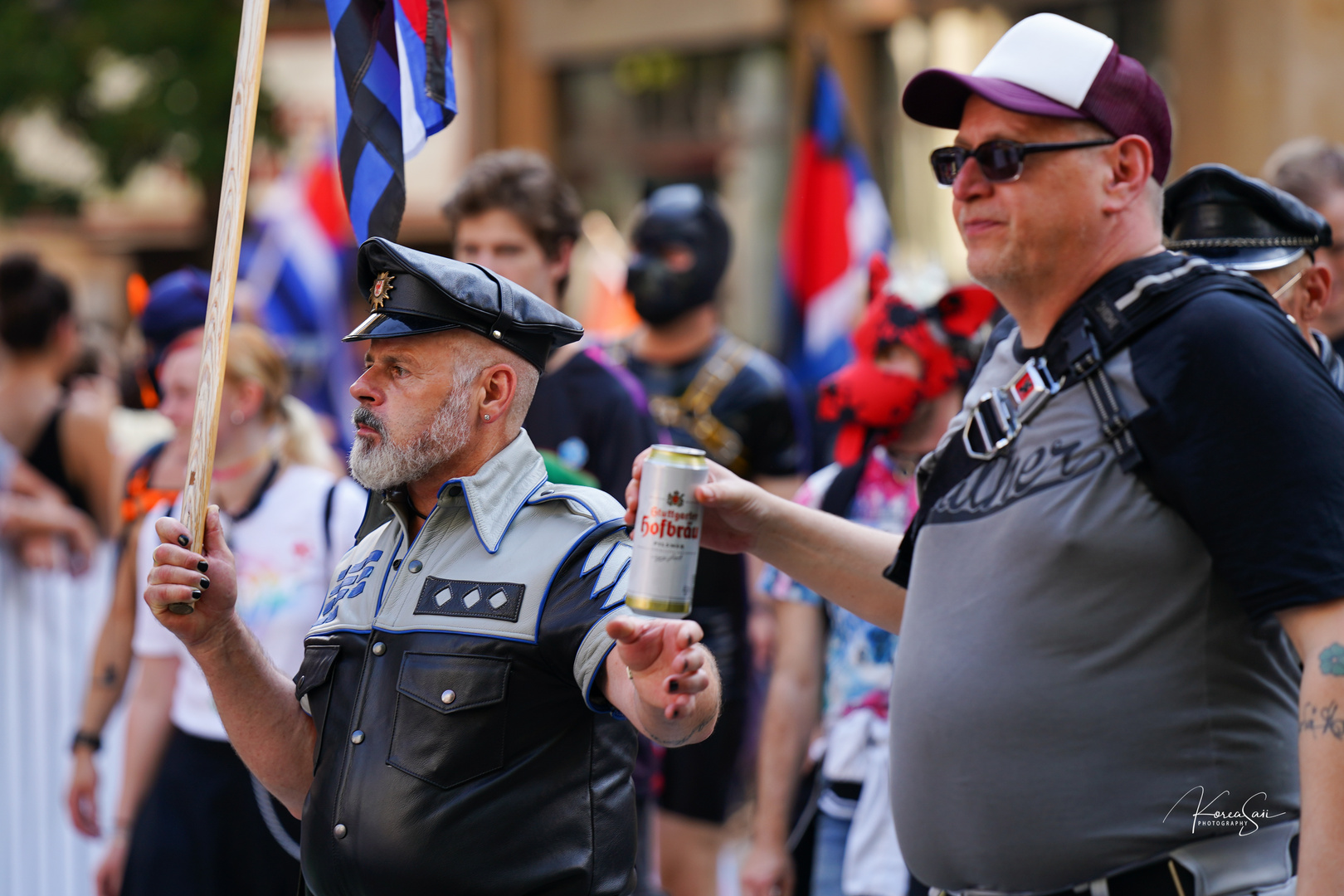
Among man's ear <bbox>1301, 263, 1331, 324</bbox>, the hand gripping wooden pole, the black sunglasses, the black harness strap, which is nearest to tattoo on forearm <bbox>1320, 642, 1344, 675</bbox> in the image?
the black harness strap

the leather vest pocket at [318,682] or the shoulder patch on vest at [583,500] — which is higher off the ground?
the shoulder patch on vest at [583,500]

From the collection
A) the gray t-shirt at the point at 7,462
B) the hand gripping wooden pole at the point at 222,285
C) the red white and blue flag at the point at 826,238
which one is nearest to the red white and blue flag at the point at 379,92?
the hand gripping wooden pole at the point at 222,285

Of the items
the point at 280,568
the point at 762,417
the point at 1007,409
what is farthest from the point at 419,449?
the point at 762,417

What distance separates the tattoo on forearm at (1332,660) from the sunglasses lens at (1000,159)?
36.1 inches

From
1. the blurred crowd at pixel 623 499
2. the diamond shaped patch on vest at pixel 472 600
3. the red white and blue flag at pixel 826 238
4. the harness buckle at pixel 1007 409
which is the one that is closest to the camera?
the harness buckle at pixel 1007 409

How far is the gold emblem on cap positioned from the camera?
2654 mm

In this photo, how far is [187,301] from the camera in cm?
484

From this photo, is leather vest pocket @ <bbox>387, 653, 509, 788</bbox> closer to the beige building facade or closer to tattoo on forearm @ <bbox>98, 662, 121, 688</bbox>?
tattoo on forearm @ <bbox>98, 662, 121, 688</bbox>

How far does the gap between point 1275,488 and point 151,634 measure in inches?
136

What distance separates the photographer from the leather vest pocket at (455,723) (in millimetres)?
2449

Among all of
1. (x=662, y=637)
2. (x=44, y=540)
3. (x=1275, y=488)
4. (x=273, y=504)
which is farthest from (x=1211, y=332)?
(x=44, y=540)

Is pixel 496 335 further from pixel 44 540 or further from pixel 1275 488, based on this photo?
pixel 44 540

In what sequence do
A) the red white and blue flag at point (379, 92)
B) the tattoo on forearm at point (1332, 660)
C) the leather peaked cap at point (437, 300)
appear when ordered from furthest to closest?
the red white and blue flag at point (379, 92) → the leather peaked cap at point (437, 300) → the tattoo on forearm at point (1332, 660)

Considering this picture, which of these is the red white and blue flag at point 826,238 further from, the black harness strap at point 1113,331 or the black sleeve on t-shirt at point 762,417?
the black harness strap at point 1113,331
